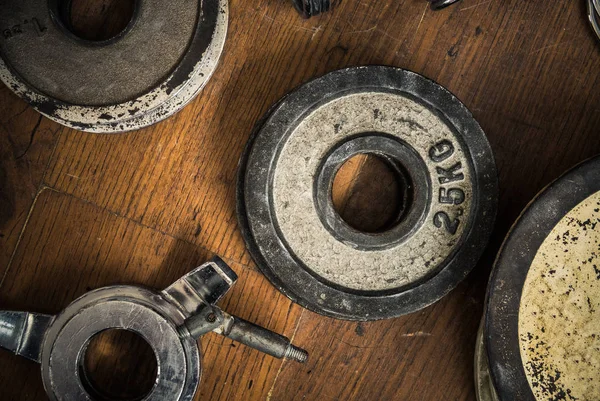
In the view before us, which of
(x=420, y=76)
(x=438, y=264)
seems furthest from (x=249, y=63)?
(x=438, y=264)

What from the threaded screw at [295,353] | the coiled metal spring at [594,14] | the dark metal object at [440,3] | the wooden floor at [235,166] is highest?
the coiled metal spring at [594,14]

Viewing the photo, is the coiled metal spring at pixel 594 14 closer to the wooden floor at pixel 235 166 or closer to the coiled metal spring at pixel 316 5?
the wooden floor at pixel 235 166

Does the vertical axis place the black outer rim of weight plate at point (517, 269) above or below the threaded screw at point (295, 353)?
above

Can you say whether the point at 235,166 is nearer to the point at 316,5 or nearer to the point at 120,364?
the point at 316,5

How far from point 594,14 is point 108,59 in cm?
98

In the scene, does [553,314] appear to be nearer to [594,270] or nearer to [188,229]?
[594,270]

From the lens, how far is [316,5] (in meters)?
1.02

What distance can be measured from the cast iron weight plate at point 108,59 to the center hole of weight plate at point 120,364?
42 cm

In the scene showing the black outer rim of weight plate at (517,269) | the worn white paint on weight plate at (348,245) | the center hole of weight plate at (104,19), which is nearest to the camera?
the black outer rim of weight plate at (517,269)

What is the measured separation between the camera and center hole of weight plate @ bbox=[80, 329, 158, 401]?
1062 millimetres

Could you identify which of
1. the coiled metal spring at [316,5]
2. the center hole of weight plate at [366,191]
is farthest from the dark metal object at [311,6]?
the center hole of weight plate at [366,191]

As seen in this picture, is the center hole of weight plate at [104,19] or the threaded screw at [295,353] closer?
the threaded screw at [295,353]

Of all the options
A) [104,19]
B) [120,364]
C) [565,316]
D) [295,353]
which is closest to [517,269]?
[565,316]

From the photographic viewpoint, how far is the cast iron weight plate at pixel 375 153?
100 centimetres
